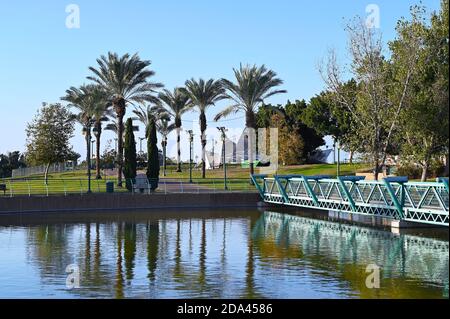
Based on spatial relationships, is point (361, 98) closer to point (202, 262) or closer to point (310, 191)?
point (310, 191)

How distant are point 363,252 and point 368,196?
802 cm

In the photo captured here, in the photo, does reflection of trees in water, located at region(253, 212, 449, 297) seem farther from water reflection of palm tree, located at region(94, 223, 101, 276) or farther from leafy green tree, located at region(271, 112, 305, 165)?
leafy green tree, located at region(271, 112, 305, 165)

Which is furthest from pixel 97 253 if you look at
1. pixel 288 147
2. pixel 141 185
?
pixel 288 147

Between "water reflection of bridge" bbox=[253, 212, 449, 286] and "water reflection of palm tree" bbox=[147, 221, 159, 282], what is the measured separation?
4316 mm

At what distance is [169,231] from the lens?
2992cm

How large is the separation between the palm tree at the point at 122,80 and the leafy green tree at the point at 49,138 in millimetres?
4768

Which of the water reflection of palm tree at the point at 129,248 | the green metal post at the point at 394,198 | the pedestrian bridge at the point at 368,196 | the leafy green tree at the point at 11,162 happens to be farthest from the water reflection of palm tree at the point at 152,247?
the leafy green tree at the point at 11,162

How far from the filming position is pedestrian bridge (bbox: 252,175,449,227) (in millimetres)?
25506

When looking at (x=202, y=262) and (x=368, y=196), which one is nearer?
(x=202, y=262)

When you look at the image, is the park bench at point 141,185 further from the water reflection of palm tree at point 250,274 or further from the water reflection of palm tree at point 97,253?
the water reflection of palm tree at point 250,274

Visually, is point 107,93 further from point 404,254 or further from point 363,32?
point 404,254

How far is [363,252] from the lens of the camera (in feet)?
75.5

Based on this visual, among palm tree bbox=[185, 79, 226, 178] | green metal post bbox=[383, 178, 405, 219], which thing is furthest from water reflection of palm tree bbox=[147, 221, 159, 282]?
palm tree bbox=[185, 79, 226, 178]
